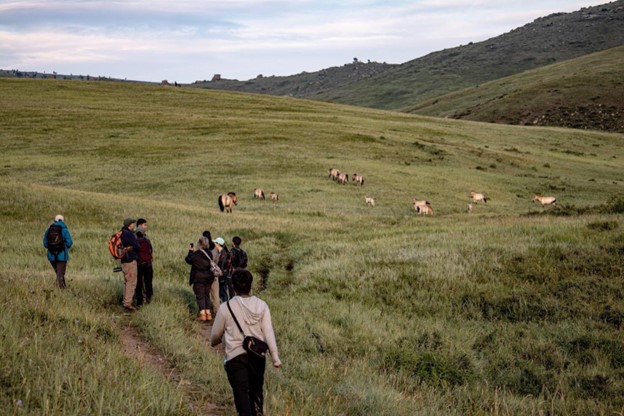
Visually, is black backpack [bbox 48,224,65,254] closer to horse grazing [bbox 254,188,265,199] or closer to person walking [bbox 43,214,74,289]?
person walking [bbox 43,214,74,289]

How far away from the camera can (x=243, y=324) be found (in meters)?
6.13

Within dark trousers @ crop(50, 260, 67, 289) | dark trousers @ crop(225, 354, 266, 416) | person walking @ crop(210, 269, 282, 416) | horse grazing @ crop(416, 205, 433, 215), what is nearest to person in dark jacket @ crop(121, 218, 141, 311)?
dark trousers @ crop(50, 260, 67, 289)

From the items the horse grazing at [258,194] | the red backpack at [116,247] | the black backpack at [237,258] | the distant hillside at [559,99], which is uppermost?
the distant hillside at [559,99]

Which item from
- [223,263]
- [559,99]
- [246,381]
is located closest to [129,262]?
[223,263]

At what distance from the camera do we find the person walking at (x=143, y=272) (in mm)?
12547

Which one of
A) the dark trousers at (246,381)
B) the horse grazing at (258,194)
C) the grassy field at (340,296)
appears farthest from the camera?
the horse grazing at (258,194)

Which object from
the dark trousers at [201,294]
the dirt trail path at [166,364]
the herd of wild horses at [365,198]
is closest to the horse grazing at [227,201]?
the herd of wild horses at [365,198]

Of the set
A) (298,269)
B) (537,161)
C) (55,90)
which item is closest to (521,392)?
(298,269)

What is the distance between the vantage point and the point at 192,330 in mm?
11117

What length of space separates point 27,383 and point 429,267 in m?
12.2

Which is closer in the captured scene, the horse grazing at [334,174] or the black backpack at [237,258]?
the black backpack at [237,258]

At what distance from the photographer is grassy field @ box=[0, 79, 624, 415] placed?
712 centimetres

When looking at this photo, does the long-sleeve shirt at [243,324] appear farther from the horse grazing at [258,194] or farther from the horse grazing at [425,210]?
the horse grazing at [258,194]

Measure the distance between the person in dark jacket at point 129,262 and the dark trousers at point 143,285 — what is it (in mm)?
204
